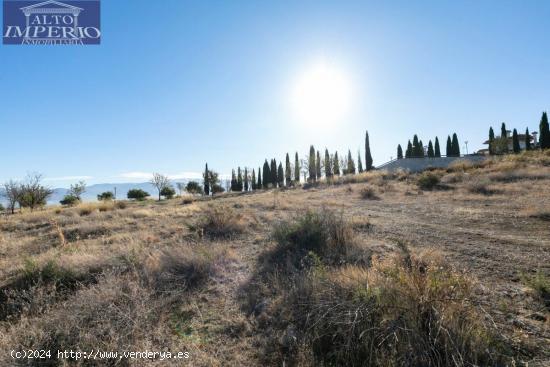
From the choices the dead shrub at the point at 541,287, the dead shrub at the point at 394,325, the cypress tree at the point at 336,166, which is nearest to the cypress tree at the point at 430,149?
the cypress tree at the point at 336,166

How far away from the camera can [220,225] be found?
25.2ft

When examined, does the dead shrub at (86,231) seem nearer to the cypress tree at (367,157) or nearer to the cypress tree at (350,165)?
the cypress tree at (367,157)

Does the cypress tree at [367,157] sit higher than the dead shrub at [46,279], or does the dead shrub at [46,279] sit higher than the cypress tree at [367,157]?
the cypress tree at [367,157]

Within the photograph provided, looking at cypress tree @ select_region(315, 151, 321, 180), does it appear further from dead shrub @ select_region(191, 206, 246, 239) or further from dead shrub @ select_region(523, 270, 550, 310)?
dead shrub @ select_region(523, 270, 550, 310)

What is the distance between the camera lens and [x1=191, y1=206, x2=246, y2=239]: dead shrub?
730 cm

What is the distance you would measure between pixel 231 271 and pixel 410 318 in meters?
3.00

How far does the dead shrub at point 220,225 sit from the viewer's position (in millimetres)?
7297

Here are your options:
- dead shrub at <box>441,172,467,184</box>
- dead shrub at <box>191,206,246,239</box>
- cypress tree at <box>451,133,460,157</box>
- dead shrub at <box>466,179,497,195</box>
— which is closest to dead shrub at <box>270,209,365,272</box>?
dead shrub at <box>191,206,246,239</box>

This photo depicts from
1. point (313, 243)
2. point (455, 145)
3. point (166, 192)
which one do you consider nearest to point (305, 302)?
point (313, 243)

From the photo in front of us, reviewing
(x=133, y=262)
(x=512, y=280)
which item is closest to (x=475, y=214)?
(x=512, y=280)

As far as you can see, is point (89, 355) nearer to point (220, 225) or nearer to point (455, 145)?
point (220, 225)

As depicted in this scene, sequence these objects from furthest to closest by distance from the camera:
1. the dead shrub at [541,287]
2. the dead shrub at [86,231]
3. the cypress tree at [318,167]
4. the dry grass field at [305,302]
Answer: the cypress tree at [318,167] < the dead shrub at [86,231] < the dead shrub at [541,287] < the dry grass field at [305,302]

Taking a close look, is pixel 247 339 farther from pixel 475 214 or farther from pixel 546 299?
pixel 475 214

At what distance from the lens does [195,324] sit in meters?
3.08
